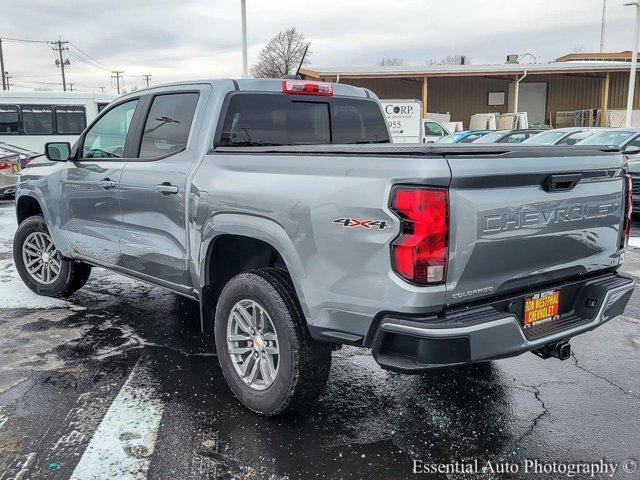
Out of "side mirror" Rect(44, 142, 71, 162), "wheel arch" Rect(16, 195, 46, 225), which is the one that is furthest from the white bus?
"side mirror" Rect(44, 142, 71, 162)

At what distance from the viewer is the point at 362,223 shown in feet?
8.71

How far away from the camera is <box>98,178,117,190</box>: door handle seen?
4.52 meters

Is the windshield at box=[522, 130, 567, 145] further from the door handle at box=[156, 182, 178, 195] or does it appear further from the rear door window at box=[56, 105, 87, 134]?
the rear door window at box=[56, 105, 87, 134]

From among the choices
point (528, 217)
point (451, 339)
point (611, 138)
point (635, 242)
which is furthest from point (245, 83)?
point (611, 138)

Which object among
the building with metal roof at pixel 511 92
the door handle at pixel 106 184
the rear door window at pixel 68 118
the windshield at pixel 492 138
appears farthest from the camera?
the building with metal roof at pixel 511 92

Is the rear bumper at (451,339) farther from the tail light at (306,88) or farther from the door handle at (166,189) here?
the tail light at (306,88)

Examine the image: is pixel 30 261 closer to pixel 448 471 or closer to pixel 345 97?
pixel 345 97

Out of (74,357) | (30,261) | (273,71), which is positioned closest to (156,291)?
(30,261)

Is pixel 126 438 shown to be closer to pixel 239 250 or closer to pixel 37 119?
pixel 239 250

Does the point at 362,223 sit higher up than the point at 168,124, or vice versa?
the point at 168,124

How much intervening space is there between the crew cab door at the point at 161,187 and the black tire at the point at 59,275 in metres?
1.45

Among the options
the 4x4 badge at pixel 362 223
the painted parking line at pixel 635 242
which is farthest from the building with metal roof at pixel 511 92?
the 4x4 badge at pixel 362 223

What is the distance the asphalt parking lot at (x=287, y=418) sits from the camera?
2967 millimetres

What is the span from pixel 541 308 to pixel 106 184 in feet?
11.0
